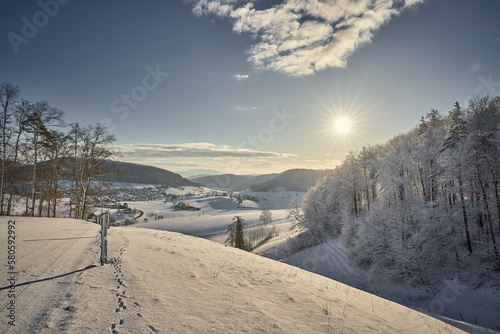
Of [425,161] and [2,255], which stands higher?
[425,161]

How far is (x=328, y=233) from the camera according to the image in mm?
47188

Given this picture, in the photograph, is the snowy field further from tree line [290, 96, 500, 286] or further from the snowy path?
the snowy path

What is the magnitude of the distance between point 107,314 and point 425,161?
46562 millimetres

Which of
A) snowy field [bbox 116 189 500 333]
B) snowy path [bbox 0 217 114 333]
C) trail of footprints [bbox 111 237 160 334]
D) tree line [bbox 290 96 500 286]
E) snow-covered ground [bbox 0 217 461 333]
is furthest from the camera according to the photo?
tree line [bbox 290 96 500 286]

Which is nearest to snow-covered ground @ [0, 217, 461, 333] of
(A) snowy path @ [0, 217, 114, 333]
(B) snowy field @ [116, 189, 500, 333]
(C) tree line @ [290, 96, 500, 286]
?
(A) snowy path @ [0, 217, 114, 333]

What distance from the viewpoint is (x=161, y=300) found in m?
5.82

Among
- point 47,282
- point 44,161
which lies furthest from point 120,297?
point 44,161

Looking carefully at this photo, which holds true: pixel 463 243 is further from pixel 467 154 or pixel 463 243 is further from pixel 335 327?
pixel 335 327

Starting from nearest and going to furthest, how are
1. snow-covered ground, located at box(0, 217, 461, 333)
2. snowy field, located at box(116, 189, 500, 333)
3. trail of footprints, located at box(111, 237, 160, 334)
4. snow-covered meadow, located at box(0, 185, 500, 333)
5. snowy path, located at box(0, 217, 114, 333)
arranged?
snowy path, located at box(0, 217, 114, 333) → trail of footprints, located at box(111, 237, 160, 334) → snow-covered ground, located at box(0, 217, 461, 333) → snow-covered meadow, located at box(0, 185, 500, 333) → snowy field, located at box(116, 189, 500, 333)

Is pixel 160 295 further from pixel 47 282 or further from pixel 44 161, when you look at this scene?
pixel 44 161

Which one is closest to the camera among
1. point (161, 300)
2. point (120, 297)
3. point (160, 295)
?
point (120, 297)

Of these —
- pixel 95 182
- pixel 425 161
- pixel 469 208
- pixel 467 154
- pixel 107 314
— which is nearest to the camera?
pixel 107 314

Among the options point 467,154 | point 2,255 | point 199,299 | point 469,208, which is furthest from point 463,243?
point 2,255

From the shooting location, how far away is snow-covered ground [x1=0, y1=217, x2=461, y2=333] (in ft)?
14.8
